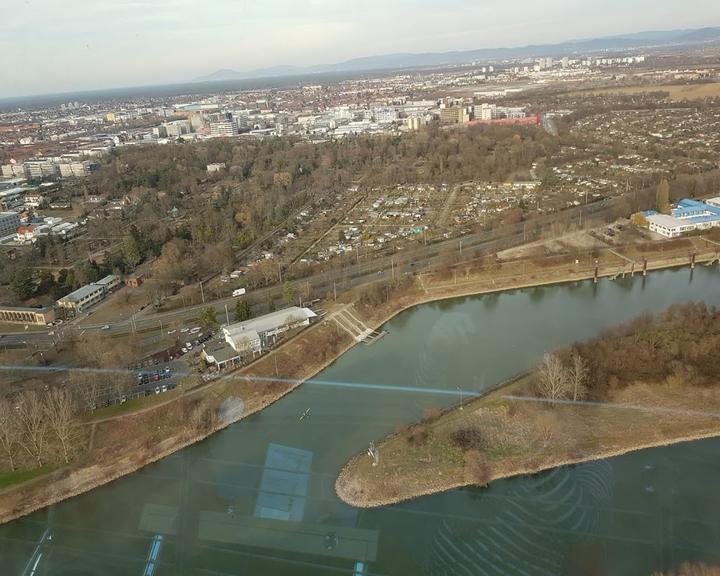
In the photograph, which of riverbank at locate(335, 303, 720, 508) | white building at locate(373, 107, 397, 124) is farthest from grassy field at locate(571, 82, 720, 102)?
riverbank at locate(335, 303, 720, 508)

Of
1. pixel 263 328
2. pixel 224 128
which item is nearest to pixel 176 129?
pixel 224 128

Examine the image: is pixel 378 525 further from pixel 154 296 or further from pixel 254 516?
pixel 154 296

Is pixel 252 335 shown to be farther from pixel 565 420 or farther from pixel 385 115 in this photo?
pixel 385 115

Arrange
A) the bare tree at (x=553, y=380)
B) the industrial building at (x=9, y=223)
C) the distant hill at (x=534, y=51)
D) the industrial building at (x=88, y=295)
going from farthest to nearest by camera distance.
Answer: the distant hill at (x=534, y=51) < the industrial building at (x=9, y=223) < the industrial building at (x=88, y=295) < the bare tree at (x=553, y=380)

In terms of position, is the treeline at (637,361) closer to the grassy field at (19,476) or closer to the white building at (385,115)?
the grassy field at (19,476)

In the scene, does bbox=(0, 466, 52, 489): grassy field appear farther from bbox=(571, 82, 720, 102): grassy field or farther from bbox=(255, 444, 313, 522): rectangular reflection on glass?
bbox=(571, 82, 720, 102): grassy field

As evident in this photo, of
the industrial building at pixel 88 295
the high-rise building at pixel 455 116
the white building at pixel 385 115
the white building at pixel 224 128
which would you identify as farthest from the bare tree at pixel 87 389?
the white building at pixel 385 115

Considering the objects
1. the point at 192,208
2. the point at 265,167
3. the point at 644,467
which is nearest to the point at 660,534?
the point at 644,467
